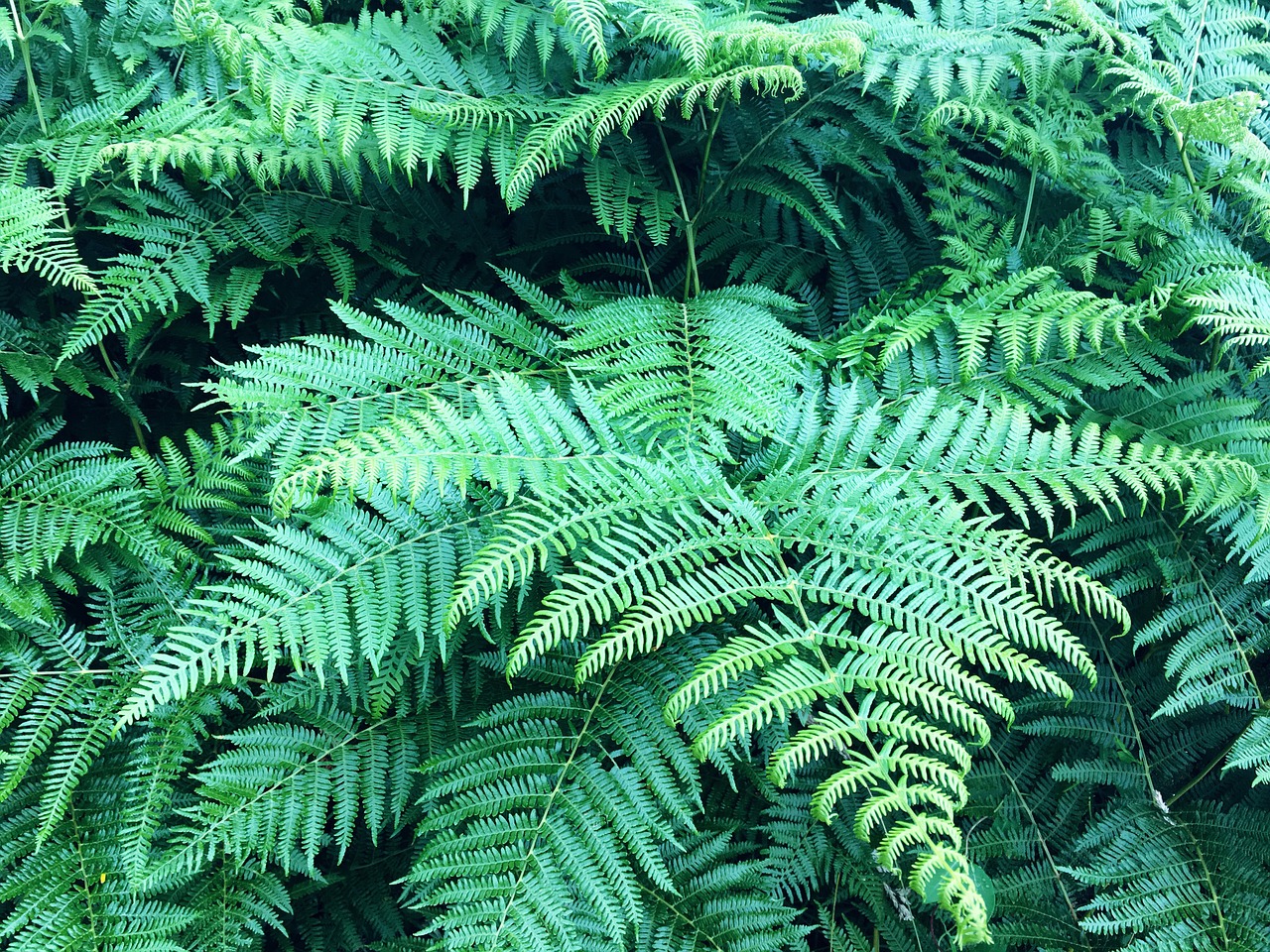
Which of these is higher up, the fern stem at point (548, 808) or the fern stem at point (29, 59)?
the fern stem at point (29, 59)

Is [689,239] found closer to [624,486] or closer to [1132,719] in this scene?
[624,486]

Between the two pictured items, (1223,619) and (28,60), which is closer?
(1223,619)

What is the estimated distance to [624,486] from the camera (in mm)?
1401

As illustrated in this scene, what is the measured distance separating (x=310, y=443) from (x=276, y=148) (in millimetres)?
725

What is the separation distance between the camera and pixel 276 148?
1.87 metres

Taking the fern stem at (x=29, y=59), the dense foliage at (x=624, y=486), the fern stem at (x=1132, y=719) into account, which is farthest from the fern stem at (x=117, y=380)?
the fern stem at (x=1132, y=719)

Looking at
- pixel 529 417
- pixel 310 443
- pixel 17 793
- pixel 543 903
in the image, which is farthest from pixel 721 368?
pixel 17 793

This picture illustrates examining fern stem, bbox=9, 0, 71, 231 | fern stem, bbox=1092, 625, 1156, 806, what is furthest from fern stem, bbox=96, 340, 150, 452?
fern stem, bbox=1092, 625, 1156, 806

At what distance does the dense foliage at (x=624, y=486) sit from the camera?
4.64 feet

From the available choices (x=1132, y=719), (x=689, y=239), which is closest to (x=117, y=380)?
(x=689, y=239)

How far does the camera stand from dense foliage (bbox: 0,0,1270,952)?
1.41 meters

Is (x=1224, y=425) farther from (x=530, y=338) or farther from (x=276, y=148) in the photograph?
(x=276, y=148)

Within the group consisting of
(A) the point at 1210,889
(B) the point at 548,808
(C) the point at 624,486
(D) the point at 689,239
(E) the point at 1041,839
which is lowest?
(E) the point at 1041,839

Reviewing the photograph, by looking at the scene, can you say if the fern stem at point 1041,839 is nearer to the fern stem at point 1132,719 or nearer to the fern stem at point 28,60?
the fern stem at point 1132,719
